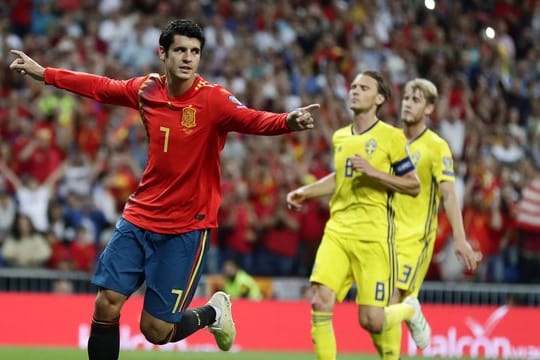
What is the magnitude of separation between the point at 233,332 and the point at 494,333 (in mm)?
7459

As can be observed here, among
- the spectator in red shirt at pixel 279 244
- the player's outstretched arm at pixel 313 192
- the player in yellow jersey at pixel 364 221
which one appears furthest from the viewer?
the spectator in red shirt at pixel 279 244

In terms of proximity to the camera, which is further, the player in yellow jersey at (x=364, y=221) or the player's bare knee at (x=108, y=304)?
the player in yellow jersey at (x=364, y=221)

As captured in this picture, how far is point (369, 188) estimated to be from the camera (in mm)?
10430

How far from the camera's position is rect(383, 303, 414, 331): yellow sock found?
413 inches

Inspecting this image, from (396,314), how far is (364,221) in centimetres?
91

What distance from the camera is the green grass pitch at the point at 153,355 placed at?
13.0m

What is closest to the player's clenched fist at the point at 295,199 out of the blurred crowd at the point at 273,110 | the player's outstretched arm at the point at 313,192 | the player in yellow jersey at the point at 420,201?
the player's outstretched arm at the point at 313,192

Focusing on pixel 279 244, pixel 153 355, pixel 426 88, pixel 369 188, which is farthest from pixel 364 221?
pixel 279 244

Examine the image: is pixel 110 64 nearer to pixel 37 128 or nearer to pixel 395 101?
pixel 37 128

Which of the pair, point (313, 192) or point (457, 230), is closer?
point (457, 230)

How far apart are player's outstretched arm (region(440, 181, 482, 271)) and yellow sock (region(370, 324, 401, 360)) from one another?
0.84 m

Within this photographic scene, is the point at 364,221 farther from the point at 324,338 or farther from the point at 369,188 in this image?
the point at 324,338

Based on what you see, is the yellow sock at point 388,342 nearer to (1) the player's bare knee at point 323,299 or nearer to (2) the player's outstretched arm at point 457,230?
(1) the player's bare knee at point 323,299

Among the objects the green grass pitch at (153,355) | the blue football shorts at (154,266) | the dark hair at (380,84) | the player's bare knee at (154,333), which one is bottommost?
the green grass pitch at (153,355)
